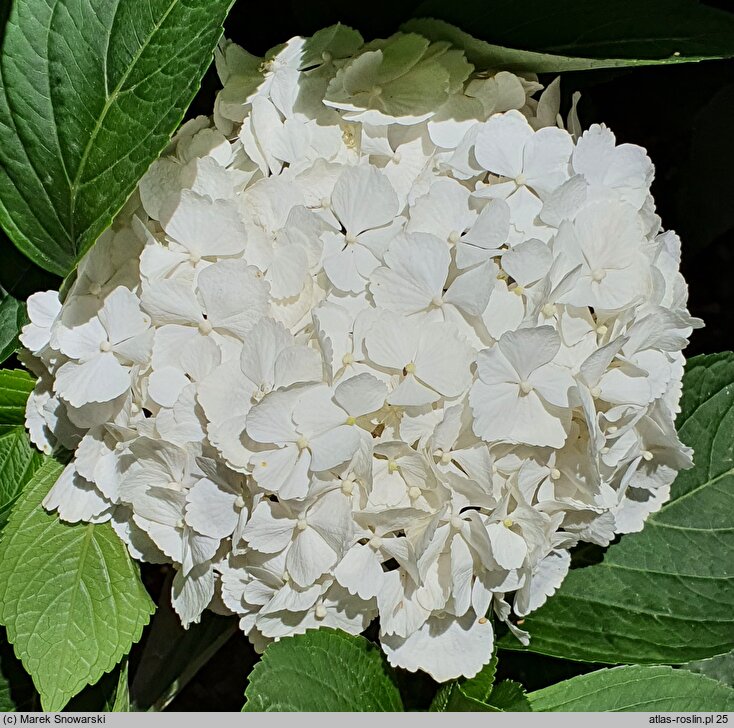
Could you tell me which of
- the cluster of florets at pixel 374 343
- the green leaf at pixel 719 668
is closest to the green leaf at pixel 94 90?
the cluster of florets at pixel 374 343

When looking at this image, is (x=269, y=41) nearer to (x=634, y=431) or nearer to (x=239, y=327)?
(x=239, y=327)

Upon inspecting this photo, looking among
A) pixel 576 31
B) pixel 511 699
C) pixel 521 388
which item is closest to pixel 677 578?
pixel 511 699

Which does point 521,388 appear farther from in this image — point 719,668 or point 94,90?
point 719,668

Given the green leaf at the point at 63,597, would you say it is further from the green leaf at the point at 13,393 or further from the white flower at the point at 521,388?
the white flower at the point at 521,388

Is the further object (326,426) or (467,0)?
(467,0)

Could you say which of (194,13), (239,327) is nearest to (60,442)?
(239,327)

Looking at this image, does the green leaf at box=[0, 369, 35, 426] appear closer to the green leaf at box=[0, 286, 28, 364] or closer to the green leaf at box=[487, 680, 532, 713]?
the green leaf at box=[0, 286, 28, 364]
